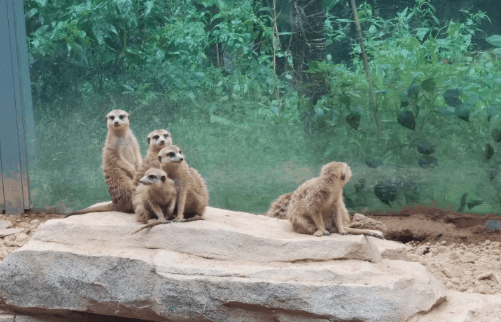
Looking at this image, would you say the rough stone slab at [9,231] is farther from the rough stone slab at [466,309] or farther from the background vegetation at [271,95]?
the rough stone slab at [466,309]

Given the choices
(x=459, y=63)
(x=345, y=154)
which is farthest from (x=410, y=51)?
(x=345, y=154)

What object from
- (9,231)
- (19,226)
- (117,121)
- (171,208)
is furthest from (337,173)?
(19,226)

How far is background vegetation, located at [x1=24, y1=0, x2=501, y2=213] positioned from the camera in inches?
237

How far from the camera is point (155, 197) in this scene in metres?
4.25

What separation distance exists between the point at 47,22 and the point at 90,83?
80 cm

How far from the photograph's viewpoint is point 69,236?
14.5 feet

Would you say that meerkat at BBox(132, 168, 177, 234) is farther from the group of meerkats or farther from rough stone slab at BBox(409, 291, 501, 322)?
rough stone slab at BBox(409, 291, 501, 322)

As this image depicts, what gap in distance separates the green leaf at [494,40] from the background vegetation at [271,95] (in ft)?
0.06

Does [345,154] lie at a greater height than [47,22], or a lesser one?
lesser

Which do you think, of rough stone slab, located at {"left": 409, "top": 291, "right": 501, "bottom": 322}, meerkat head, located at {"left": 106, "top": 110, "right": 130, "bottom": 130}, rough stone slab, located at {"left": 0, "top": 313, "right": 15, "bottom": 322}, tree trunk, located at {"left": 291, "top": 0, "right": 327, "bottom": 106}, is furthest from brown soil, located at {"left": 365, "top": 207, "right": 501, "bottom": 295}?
rough stone slab, located at {"left": 0, "top": 313, "right": 15, "bottom": 322}

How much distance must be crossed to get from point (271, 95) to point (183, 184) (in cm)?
235

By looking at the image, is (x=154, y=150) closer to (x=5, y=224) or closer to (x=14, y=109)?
(x=5, y=224)

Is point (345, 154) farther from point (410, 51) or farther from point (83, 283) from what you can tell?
point (83, 283)

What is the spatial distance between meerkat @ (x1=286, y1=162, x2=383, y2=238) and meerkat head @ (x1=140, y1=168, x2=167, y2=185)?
0.94m
